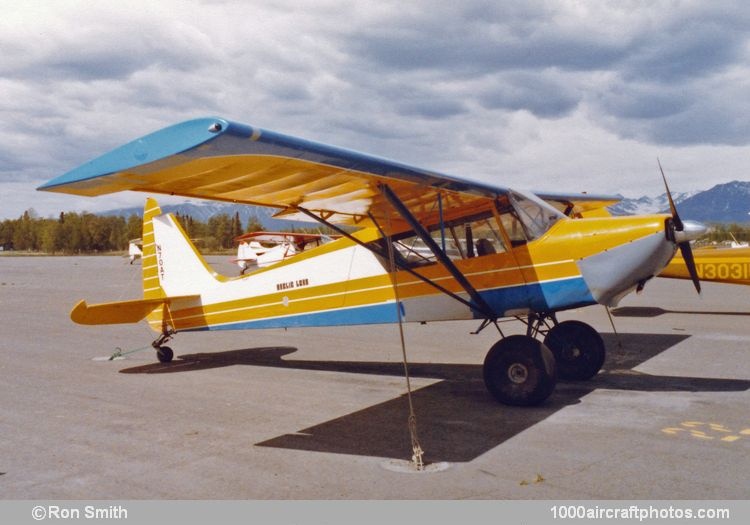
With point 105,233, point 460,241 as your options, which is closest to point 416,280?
point 460,241

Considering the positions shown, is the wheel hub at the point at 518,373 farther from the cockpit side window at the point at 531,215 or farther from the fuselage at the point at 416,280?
the cockpit side window at the point at 531,215

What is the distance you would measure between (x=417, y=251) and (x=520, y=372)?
1.95m

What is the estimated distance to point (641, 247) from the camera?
6625mm

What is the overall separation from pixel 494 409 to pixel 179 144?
435cm

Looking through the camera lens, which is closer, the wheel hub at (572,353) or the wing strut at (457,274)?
the wing strut at (457,274)

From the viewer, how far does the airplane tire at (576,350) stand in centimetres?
812

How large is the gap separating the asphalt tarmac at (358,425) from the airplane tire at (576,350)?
9.5 inches

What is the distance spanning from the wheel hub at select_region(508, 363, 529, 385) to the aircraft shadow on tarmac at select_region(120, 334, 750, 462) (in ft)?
0.98

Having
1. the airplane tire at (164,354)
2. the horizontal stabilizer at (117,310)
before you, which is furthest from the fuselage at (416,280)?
the airplane tire at (164,354)

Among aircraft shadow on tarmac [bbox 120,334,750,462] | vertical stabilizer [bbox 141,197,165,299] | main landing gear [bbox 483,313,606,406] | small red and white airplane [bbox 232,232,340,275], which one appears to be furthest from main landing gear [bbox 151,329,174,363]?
small red and white airplane [bbox 232,232,340,275]

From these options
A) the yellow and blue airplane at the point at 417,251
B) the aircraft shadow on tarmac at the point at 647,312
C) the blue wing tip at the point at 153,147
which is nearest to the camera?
the blue wing tip at the point at 153,147

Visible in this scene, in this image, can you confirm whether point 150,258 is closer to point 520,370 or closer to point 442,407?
point 442,407

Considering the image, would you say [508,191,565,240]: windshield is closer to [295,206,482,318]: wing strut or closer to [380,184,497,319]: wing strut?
[380,184,497,319]: wing strut

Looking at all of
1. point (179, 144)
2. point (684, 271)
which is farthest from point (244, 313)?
point (684, 271)
